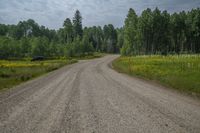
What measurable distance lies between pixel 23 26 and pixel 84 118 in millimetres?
164634

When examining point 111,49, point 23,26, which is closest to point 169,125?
point 111,49

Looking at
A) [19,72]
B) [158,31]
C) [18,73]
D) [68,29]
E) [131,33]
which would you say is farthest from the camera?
[68,29]

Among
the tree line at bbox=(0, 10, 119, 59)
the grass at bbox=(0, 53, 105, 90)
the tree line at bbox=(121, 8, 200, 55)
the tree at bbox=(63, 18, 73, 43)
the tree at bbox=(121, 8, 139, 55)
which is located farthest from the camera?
the tree at bbox=(63, 18, 73, 43)

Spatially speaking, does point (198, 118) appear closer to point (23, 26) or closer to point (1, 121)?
point (1, 121)

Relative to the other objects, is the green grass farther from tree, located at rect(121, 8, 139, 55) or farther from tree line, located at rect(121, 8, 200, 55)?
tree line, located at rect(121, 8, 200, 55)

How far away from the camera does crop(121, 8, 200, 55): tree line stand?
7444 cm

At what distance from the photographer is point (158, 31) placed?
80.9m

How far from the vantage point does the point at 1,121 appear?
7867 millimetres

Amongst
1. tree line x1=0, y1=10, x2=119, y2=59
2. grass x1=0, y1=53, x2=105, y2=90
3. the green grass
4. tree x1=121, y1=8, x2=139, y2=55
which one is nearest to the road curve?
grass x1=0, y1=53, x2=105, y2=90

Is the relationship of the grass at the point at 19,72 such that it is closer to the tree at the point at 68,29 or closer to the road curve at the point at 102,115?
the road curve at the point at 102,115

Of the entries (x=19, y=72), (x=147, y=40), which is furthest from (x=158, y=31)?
(x=19, y=72)

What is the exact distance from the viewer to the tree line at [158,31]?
244ft

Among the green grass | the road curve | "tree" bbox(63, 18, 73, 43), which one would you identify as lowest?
the green grass

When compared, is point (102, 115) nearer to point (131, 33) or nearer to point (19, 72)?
point (19, 72)
